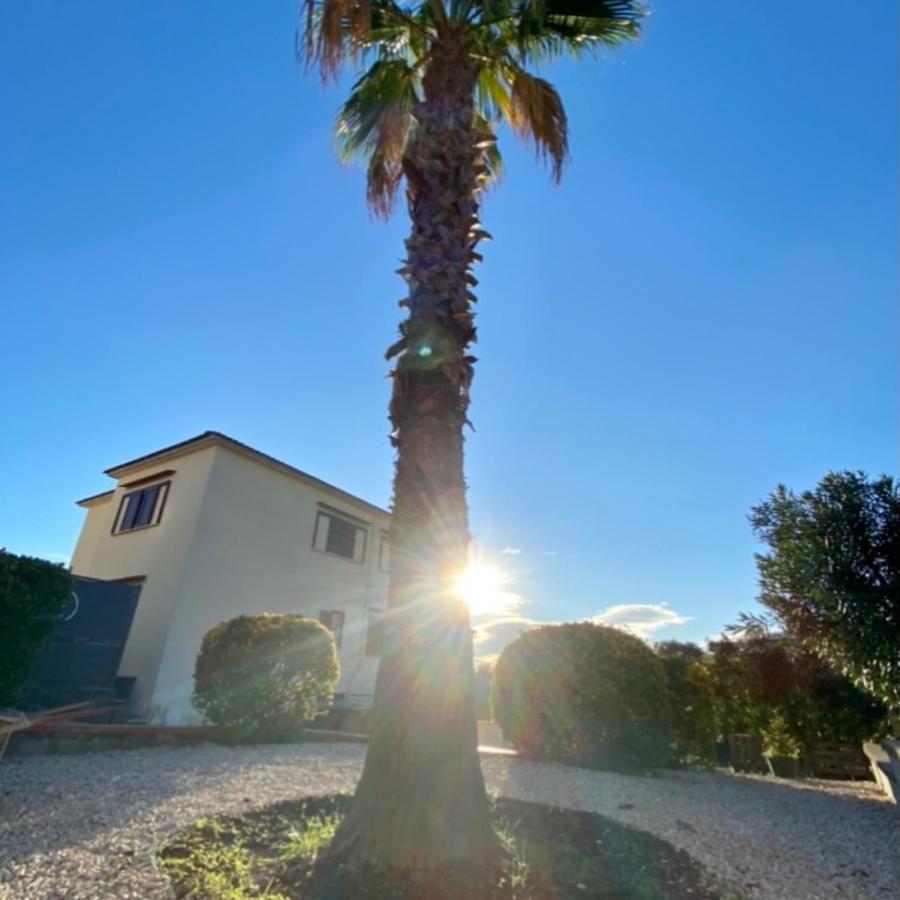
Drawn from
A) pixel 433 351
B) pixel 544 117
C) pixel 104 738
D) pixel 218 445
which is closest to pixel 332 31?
pixel 544 117

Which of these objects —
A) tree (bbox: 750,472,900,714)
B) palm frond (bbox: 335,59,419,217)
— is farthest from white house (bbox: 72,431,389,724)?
tree (bbox: 750,472,900,714)

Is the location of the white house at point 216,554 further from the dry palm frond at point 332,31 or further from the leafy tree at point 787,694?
the leafy tree at point 787,694

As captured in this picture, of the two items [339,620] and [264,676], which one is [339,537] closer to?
[339,620]

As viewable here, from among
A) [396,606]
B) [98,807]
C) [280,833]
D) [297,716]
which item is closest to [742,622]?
[396,606]

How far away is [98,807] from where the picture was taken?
424 centimetres

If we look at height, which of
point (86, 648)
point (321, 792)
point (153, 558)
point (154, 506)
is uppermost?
point (154, 506)

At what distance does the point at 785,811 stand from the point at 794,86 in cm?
889

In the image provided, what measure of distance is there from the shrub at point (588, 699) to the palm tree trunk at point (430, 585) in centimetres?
450

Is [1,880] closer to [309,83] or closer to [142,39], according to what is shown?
[309,83]

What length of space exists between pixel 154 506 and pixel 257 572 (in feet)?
11.1

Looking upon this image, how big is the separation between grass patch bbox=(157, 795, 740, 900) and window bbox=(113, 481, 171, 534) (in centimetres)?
1170

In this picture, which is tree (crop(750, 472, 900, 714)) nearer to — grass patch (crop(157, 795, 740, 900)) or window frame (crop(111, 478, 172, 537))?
grass patch (crop(157, 795, 740, 900))

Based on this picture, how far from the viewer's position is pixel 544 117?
6.61 meters

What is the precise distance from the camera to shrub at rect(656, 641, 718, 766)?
8.02 metres
